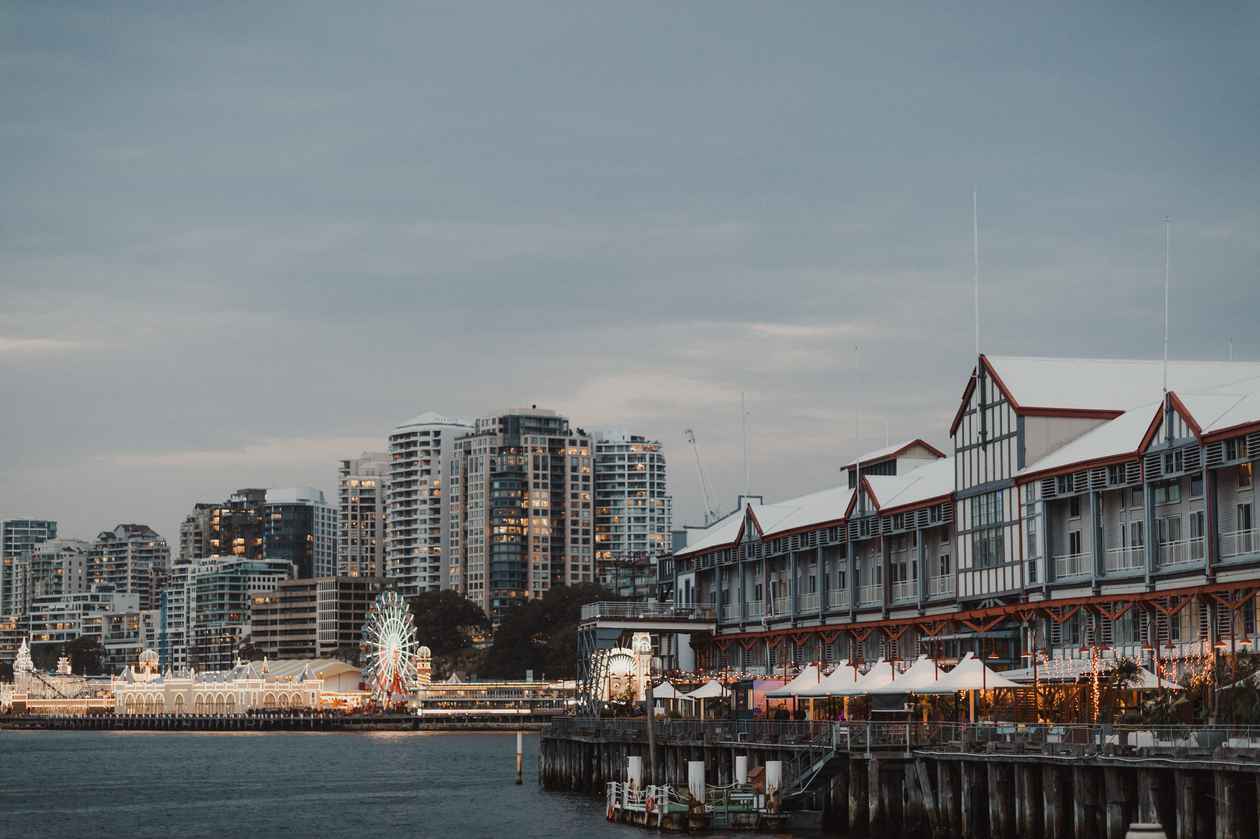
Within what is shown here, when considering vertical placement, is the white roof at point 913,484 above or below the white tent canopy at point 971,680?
above

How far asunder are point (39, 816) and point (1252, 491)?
2476 inches

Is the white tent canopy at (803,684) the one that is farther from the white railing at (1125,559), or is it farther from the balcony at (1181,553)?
the balcony at (1181,553)

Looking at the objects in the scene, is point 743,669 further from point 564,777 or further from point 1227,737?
point 1227,737

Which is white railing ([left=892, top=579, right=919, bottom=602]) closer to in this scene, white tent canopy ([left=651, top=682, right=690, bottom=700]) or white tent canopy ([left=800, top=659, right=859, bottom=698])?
white tent canopy ([left=800, top=659, right=859, bottom=698])

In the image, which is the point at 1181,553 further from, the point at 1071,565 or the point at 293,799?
the point at 293,799

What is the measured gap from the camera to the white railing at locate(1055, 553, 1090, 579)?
80.6 m

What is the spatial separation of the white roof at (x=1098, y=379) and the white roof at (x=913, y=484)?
8.18 metres

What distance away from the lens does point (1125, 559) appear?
78062 millimetres

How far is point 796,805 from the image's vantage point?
69750mm

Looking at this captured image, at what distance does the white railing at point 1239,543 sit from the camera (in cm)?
7081

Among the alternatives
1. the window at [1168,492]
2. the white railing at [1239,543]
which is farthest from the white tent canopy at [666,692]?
the white railing at [1239,543]

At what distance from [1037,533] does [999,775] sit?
993 inches

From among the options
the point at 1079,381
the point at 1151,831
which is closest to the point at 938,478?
the point at 1079,381

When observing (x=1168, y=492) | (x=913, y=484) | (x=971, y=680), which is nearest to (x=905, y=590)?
(x=913, y=484)
